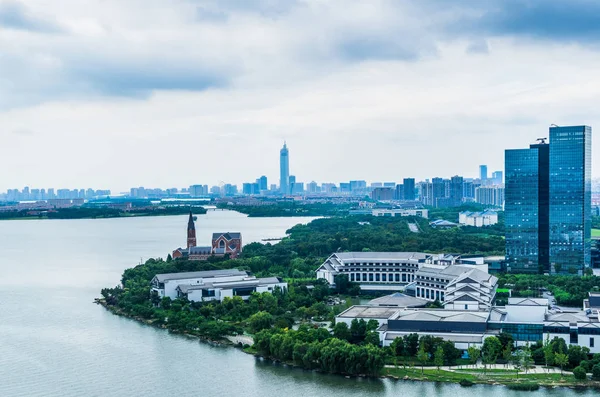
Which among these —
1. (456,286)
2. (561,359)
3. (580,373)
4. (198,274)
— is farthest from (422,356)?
(198,274)

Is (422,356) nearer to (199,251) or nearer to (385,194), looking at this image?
(199,251)

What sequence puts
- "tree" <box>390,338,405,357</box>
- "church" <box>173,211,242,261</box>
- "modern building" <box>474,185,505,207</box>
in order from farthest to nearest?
"modern building" <box>474,185,505,207</box> < "church" <box>173,211,242,261</box> < "tree" <box>390,338,405,357</box>

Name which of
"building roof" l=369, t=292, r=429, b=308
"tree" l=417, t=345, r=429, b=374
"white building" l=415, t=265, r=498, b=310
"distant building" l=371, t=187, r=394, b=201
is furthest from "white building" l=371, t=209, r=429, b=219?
"tree" l=417, t=345, r=429, b=374

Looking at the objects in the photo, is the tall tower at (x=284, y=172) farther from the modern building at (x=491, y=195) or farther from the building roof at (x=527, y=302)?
the building roof at (x=527, y=302)

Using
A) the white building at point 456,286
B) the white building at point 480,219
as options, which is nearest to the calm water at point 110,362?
the white building at point 456,286

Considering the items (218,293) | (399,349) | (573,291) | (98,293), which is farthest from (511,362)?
(98,293)

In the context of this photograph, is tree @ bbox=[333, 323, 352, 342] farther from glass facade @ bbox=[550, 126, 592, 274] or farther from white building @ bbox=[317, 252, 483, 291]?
glass facade @ bbox=[550, 126, 592, 274]

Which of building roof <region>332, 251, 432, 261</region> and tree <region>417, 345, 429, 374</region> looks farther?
building roof <region>332, 251, 432, 261</region>
